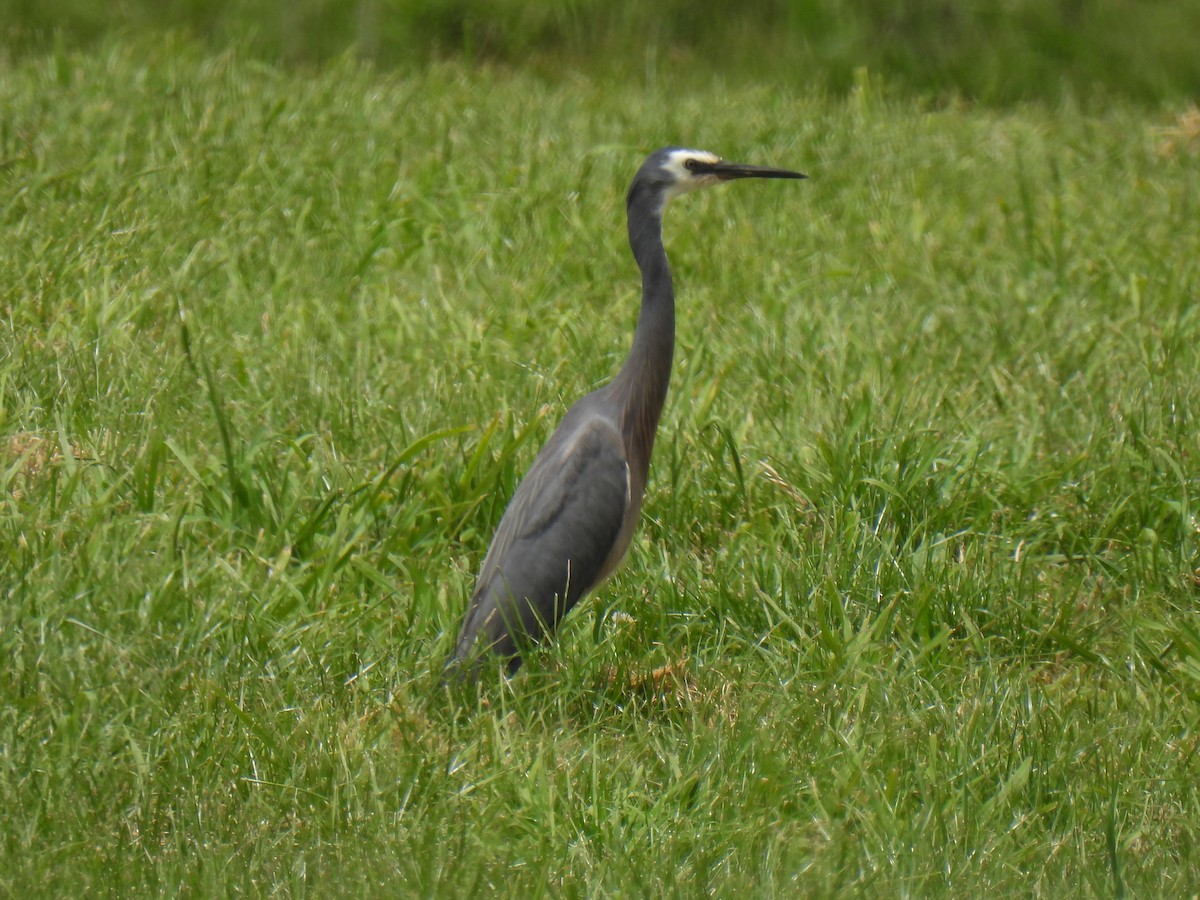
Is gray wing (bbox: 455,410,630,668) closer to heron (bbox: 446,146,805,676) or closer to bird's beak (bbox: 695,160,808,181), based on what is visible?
heron (bbox: 446,146,805,676)

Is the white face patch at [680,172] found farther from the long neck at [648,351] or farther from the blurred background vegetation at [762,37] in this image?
the blurred background vegetation at [762,37]

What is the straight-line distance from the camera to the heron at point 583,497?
376 centimetres

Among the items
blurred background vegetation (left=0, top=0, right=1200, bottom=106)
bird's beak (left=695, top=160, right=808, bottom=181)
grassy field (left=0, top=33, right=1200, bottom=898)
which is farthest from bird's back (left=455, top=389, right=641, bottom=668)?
blurred background vegetation (left=0, top=0, right=1200, bottom=106)

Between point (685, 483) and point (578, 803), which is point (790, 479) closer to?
point (685, 483)

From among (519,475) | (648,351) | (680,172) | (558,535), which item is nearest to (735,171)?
(680,172)

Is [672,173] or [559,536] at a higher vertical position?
[672,173]

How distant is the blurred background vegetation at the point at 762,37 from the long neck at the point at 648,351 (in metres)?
4.96

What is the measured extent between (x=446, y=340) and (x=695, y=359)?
0.87 meters

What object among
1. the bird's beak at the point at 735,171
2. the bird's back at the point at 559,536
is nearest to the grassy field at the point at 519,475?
the bird's back at the point at 559,536

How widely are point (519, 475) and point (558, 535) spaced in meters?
0.60

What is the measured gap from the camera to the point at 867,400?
470cm

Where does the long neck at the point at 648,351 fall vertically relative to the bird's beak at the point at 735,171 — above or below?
below

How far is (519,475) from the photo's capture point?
4.44m

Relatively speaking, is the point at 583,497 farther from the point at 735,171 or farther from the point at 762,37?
the point at 762,37
